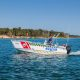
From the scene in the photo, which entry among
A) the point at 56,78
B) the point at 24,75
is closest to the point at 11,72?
the point at 24,75

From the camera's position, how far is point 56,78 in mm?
30531

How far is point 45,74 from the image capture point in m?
32.9

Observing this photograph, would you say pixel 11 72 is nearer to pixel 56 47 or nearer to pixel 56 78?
pixel 56 78

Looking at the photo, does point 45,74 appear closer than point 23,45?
Yes

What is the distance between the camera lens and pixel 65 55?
2388 inches

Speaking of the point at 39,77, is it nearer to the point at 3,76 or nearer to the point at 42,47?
the point at 3,76

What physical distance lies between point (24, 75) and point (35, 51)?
30.0 meters

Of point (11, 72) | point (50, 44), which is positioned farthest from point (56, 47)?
point (11, 72)

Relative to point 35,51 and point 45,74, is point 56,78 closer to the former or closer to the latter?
point 45,74

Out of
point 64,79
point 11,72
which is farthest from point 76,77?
point 11,72

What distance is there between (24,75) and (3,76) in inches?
90.0

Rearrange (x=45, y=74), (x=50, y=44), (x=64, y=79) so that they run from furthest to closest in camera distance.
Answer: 1. (x=50, y=44)
2. (x=45, y=74)
3. (x=64, y=79)

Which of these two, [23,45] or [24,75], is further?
[23,45]

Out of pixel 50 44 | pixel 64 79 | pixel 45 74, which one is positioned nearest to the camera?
pixel 64 79
